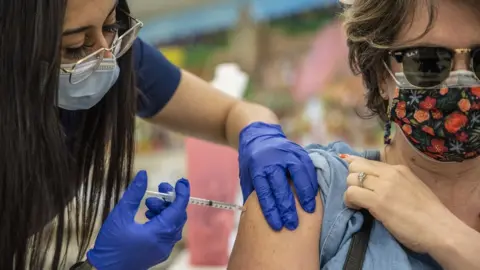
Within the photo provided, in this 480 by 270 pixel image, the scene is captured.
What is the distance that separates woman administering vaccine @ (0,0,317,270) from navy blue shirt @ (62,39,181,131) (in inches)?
3.1

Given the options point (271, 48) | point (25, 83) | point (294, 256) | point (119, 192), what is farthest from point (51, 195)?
point (271, 48)

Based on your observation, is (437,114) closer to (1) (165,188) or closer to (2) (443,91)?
(2) (443,91)

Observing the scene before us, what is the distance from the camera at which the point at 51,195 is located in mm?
1347

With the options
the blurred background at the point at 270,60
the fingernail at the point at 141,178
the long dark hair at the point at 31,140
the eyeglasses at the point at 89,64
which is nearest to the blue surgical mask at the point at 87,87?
the eyeglasses at the point at 89,64

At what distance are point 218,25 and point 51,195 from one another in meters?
3.38

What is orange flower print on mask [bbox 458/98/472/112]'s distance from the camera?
141cm

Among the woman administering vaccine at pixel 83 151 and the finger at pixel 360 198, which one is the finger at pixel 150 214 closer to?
the woman administering vaccine at pixel 83 151

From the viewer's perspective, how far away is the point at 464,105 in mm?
1410

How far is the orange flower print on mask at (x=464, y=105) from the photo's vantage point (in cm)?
141

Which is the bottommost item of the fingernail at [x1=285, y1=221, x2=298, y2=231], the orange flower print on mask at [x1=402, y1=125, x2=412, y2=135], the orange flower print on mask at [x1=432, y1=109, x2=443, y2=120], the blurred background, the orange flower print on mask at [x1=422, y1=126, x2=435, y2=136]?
the blurred background

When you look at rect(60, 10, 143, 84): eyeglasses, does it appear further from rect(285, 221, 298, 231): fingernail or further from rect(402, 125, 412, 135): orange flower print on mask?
rect(402, 125, 412, 135): orange flower print on mask

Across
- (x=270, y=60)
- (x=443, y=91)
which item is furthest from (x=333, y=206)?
(x=270, y=60)

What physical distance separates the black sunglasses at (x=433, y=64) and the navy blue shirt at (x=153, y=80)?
0.95 m

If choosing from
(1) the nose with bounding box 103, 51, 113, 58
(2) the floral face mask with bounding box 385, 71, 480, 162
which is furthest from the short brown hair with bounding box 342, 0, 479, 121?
(1) the nose with bounding box 103, 51, 113, 58
